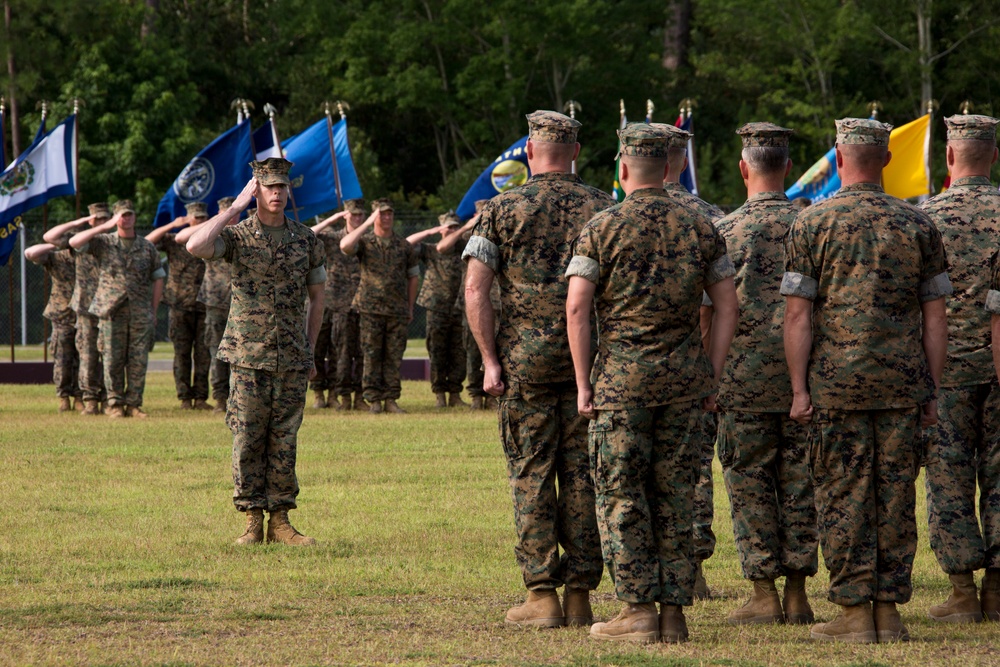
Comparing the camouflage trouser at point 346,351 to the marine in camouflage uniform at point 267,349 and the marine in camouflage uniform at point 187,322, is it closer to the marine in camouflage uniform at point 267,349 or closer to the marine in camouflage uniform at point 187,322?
the marine in camouflage uniform at point 187,322

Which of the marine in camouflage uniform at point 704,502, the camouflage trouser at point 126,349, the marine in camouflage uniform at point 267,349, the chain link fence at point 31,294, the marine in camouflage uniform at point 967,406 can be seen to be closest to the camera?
the marine in camouflage uniform at point 967,406

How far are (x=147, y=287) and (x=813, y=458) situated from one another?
11.9 m

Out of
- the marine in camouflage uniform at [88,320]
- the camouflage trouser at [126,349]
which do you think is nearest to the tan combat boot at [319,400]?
the camouflage trouser at [126,349]

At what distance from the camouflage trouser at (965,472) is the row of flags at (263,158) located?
12.0 m

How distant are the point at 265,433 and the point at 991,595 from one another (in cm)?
443

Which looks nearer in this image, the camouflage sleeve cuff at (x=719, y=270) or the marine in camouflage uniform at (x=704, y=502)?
the camouflage sleeve cuff at (x=719, y=270)

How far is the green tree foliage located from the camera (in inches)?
1561

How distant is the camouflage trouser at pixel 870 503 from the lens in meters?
6.73

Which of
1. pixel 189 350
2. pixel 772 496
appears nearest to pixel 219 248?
pixel 772 496

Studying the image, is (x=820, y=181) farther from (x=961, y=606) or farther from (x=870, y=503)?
(x=870, y=503)

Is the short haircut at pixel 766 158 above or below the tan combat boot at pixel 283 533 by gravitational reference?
above

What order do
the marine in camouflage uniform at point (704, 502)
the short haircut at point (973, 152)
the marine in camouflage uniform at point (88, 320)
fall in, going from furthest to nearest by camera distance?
1. the marine in camouflage uniform at point (88, 320)
2. the marine in camouflage uniform at point (704, 502)
3. the short haircut at point (973, 152)

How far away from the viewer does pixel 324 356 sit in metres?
19.4

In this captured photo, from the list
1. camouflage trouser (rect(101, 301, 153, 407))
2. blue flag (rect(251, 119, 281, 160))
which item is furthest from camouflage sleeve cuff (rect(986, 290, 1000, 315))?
blue flag (rect(251, 119, 281, 160))
